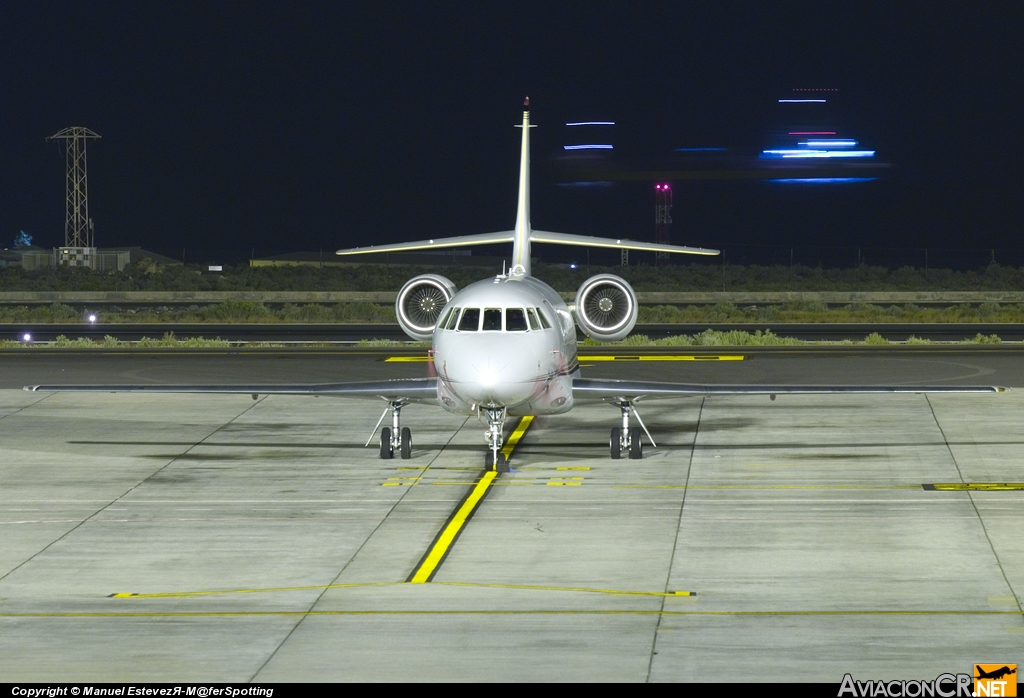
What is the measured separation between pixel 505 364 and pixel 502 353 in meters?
0.20

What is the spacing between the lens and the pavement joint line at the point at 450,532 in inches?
578

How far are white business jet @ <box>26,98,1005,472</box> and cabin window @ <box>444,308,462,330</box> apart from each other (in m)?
0.02

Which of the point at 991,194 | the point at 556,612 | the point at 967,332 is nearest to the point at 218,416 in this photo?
the point at 556,612

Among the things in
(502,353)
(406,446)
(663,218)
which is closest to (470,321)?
(502,353)

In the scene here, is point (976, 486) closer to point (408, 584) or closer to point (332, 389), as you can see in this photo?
point (408, 584)

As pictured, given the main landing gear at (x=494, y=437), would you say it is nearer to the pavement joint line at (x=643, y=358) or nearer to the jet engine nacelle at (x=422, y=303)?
the jet engine nacelle at (x=422, y=303)

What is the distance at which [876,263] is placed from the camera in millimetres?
129375

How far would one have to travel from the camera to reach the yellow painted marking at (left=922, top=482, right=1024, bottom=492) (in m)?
19.0

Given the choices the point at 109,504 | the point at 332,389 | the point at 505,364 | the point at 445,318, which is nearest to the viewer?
the point at 109,504

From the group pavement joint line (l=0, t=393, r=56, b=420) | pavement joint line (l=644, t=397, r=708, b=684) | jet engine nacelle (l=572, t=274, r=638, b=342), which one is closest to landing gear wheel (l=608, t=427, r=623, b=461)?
pavement joint line (l=644, t=397, r=708, b=684)

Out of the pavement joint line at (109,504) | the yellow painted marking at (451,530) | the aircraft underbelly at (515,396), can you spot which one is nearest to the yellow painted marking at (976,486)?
the aircraft underbelly at (515,396)

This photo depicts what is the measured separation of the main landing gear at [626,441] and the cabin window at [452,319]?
3116 mm

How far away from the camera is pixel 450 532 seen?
54.4 ft

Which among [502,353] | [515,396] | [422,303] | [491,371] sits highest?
[422,303]
